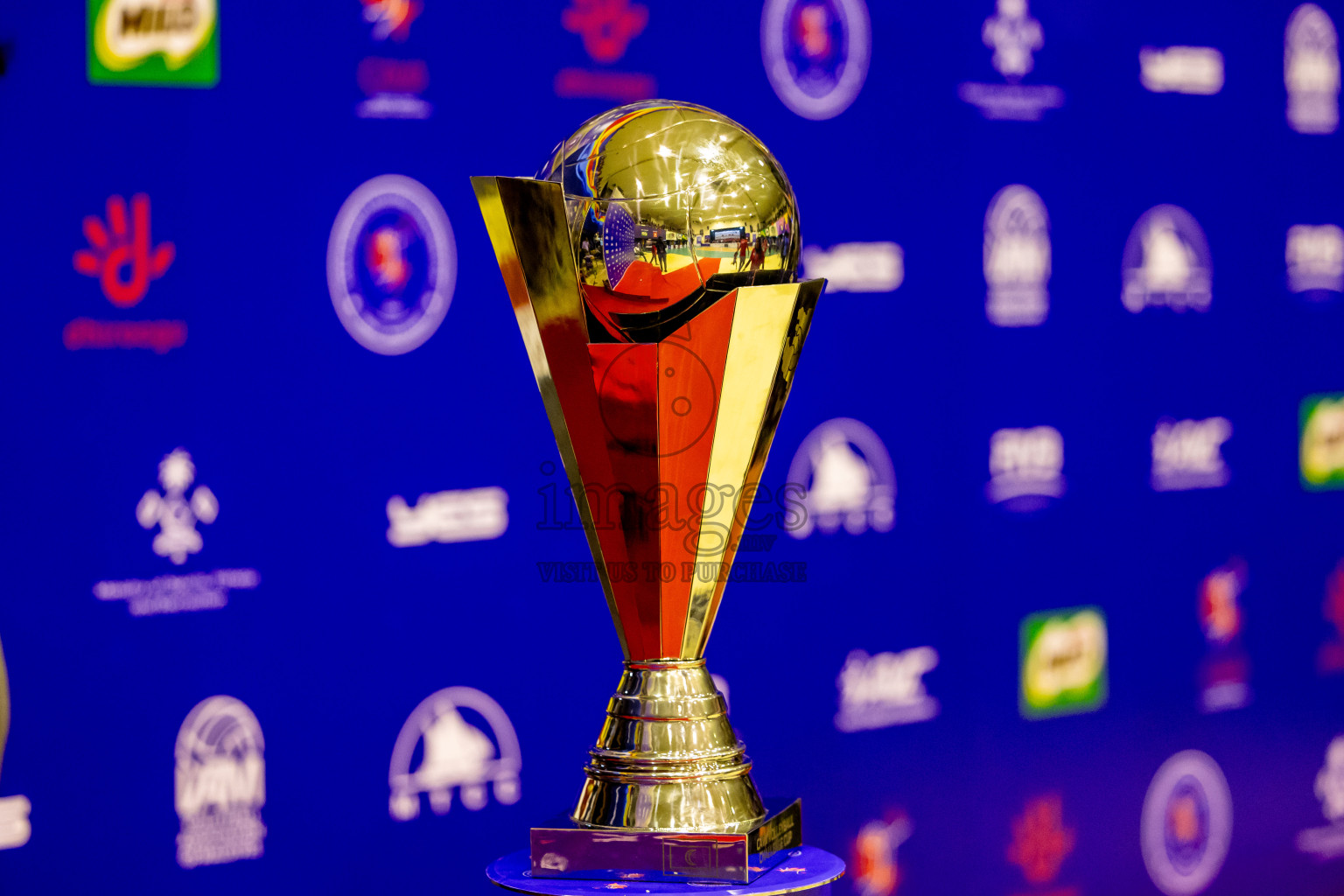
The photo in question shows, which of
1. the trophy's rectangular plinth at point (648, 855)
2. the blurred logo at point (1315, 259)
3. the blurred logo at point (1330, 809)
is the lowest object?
the blurred logo at point (1330, 809)

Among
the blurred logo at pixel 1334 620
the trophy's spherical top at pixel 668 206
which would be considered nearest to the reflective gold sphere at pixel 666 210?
the trophy's spherical top at pixel 668 206

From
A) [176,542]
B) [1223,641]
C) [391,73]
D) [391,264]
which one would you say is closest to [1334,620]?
[1223,641]

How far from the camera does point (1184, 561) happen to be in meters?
2.91

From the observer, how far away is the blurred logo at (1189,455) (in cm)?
287

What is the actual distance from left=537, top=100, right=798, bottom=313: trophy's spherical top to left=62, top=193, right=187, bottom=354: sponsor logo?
1.07m

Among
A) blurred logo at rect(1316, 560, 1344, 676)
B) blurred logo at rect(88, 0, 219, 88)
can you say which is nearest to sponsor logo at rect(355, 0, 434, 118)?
blurred logo at rect(88, 0, 219, 88)

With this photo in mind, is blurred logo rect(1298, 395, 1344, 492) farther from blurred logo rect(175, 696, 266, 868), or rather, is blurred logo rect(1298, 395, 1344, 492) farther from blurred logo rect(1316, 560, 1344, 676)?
blurred logo rect(175, 696, 266, 868)

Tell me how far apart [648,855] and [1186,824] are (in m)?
2.50

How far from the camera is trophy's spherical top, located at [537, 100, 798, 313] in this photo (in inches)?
34.9

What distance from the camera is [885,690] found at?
2.53m

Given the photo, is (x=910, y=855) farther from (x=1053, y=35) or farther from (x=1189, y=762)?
(x=1053, y=35)

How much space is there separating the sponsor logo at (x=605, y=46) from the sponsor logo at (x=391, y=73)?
0.24 meters

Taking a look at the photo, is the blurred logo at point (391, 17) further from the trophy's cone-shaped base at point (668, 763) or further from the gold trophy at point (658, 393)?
the trophy's cone-shaped base at point (668, 763)

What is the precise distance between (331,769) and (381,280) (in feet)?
2.50
